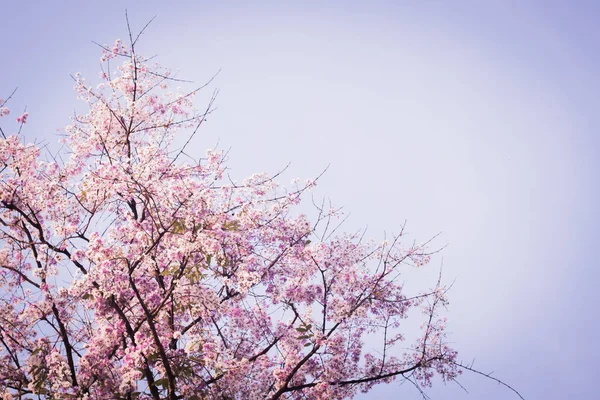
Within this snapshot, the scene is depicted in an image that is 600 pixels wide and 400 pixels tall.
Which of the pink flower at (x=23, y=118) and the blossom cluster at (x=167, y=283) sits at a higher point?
the pink flower at (x=23, y=118)

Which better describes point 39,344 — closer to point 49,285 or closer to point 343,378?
point 49,285

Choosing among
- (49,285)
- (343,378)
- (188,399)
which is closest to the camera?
(188,399)

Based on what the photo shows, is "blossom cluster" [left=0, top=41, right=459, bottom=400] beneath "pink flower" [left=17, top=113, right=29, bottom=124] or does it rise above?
beneath

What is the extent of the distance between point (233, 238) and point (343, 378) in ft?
4.37

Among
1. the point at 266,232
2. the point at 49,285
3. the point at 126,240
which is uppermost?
the point at 266,232

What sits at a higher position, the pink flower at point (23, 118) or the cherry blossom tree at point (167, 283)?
the pink flower at point (23, 118)

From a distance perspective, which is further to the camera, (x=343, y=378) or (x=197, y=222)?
(x=343, y=378)

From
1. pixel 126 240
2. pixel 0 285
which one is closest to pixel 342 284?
A: pixel 126 240

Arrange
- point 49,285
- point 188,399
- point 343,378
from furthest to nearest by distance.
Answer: point 343,378 < point 49,285 < point 188,399

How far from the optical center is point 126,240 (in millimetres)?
4117

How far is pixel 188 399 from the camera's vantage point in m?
3.76

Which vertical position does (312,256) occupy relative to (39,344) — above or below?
above

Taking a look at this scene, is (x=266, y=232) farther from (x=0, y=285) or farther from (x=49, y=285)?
(x=0, y=285)

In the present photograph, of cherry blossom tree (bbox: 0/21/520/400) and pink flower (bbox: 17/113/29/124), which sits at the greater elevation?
pink flower (bbox: 17/113/29/124)
